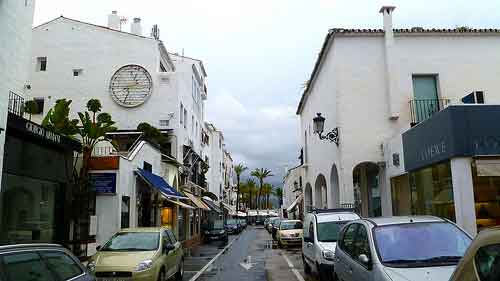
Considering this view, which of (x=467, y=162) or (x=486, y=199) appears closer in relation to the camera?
(x=467, y=162)

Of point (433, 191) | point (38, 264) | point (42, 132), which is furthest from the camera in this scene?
point (433, 191)

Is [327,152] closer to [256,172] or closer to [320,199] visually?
[320,199]

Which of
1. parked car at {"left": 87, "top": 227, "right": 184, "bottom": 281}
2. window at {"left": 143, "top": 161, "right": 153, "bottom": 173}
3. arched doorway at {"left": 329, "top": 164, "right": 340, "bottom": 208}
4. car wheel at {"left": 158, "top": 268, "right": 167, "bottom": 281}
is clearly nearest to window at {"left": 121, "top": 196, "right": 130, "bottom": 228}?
window at {"left": 143, "top": 161, "right": 153, "bottom": 173}

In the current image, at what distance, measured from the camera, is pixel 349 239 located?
7.96m

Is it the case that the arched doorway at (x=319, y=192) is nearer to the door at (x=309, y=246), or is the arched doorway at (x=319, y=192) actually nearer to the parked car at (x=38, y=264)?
the door at (x=309, y=246)

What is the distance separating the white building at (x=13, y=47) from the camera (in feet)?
37.8

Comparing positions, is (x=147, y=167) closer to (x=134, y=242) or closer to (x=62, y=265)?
(x=134, y=242)

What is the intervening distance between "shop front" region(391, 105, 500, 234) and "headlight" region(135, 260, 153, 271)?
8.76m

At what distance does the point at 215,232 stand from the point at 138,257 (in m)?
26.3

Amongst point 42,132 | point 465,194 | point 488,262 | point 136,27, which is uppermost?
point 136,27

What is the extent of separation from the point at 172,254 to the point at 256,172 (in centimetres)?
8474

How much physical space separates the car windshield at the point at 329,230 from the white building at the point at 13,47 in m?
9.04

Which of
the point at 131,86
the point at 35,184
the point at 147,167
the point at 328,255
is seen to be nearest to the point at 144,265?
the point at 328,255

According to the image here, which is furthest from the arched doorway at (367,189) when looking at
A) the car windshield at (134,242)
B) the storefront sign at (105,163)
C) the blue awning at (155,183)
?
the car windshield at (134,242)
